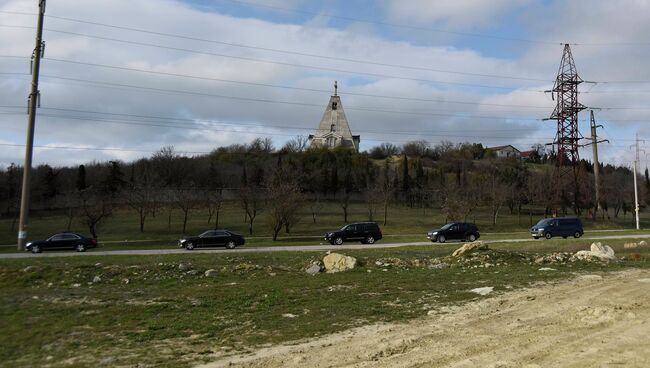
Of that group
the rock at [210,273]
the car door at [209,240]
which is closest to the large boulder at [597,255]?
the rock at [210,273]

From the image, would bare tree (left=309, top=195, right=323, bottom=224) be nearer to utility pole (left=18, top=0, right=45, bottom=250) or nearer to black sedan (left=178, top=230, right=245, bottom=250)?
black sedan (left=178, top=230, right=245, bottom=250)

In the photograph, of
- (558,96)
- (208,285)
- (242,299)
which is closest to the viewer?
(242,299)

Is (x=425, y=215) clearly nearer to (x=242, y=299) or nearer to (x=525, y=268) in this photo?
(x=525, y=268)

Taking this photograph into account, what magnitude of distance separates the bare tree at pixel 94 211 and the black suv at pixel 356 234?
2596 centimetres

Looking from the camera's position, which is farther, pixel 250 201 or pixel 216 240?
pixel 250 201

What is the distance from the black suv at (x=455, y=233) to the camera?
4216 cm

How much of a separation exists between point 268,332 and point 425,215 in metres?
72.0

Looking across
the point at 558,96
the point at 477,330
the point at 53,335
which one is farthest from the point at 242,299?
the point at 558,96

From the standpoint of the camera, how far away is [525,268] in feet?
65.7

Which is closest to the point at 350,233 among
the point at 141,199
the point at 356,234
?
the point at 356,234

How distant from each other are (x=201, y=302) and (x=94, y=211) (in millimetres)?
48532

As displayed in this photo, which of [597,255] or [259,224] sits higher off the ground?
[259,224]

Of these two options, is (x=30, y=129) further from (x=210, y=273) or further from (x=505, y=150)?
(x=505, y=150)

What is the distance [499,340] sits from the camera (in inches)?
333
